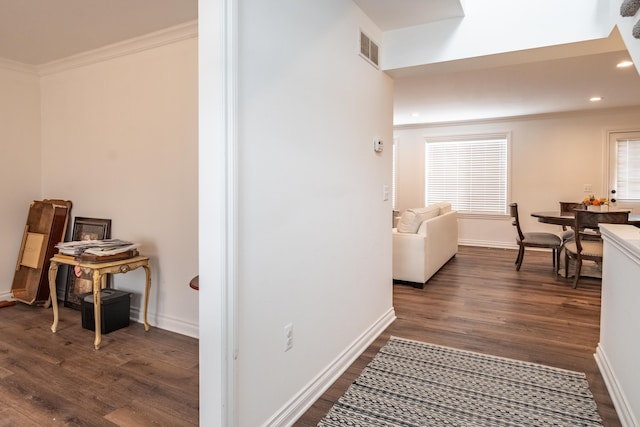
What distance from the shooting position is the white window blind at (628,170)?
6184 mm

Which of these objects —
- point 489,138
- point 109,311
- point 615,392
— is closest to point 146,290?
point 109,311

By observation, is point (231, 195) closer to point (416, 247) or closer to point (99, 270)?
point (99, 270)

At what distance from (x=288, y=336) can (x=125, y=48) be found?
290 cm

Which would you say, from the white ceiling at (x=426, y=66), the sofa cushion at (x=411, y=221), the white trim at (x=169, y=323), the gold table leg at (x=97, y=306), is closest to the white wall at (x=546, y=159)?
the white ceiling at (x=426, y=66)

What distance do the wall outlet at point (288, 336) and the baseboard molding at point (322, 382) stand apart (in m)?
0.29

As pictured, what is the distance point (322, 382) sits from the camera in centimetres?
225

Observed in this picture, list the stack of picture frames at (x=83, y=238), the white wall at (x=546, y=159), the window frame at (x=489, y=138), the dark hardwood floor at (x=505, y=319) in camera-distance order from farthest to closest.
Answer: the window frame at (x=489, y=138), the white wall at (x=546, y=159), the stack of picture frames at (x=83, y=238), the dark hardwood floor at (x=505, y=319)

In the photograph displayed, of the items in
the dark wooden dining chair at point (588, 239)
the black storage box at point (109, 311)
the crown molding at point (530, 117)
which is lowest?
the black storage box at point (109, 311)

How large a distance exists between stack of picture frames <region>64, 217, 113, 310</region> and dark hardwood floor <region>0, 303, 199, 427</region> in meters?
0.40

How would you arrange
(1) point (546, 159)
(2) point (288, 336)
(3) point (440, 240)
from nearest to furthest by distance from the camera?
(2) point (288, 336) < (3) point (440, 240) < (1) point (546, 159)

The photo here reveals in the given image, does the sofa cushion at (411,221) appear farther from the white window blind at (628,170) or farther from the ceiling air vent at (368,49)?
the white window blind at (628,170)

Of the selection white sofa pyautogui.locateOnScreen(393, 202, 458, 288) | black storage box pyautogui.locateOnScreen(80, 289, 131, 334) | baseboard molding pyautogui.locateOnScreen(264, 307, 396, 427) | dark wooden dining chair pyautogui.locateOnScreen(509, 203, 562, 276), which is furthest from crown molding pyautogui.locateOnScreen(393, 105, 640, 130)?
black storage box pyautogui.locateOnScreen(80, 289, 131, 334)

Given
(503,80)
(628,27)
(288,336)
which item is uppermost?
(503,80)

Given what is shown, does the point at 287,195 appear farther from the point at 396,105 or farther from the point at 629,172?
the point at 629,172
